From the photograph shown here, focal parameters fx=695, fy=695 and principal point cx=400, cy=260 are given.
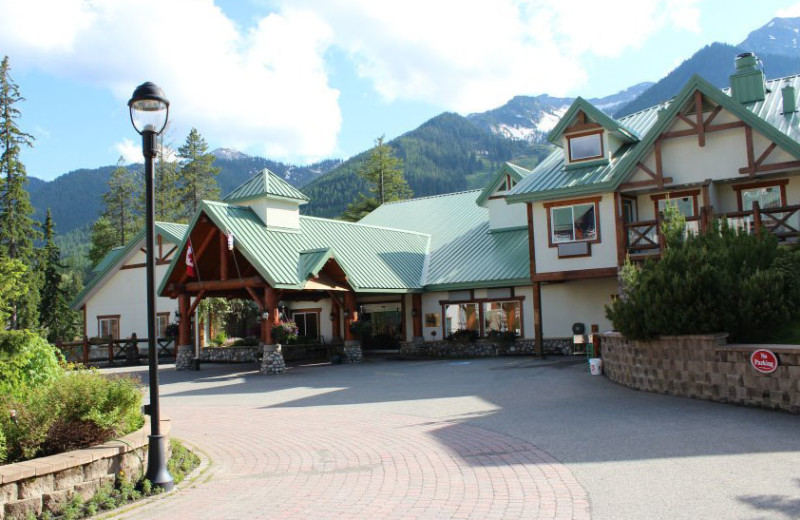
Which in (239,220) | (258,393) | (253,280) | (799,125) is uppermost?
(799,125)

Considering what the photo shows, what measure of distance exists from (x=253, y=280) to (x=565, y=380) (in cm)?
1057

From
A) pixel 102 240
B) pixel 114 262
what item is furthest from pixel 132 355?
pixel 102 240

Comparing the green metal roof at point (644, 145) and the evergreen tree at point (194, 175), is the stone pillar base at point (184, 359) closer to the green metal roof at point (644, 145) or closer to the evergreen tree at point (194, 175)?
the green metal roof at point (644, 145)

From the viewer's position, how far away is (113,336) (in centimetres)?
3509

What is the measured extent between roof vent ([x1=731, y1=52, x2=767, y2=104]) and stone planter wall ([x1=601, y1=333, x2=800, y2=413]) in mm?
12185

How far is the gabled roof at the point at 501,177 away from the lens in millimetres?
28080

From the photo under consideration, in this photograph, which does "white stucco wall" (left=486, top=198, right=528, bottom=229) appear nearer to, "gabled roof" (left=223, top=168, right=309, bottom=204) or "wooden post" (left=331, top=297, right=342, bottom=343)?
"wooden post" (left=331, top=297, right=342, bottom=343)

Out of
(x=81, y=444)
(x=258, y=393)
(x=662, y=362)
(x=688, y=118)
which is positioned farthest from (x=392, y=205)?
(x=81, y=444)

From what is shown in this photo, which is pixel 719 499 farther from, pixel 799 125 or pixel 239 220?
pixel 239 220

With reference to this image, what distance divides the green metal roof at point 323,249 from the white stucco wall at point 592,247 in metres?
5.79

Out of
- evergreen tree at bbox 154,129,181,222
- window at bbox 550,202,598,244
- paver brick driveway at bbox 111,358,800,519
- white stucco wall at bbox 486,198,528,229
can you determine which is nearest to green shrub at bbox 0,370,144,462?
paver brick driveway at bbox 111,358,800,519

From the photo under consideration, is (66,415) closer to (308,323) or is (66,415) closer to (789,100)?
(789,100)

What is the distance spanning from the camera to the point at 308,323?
31062mm

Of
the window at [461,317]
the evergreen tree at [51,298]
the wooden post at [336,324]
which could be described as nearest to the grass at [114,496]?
the window at [461,317]
